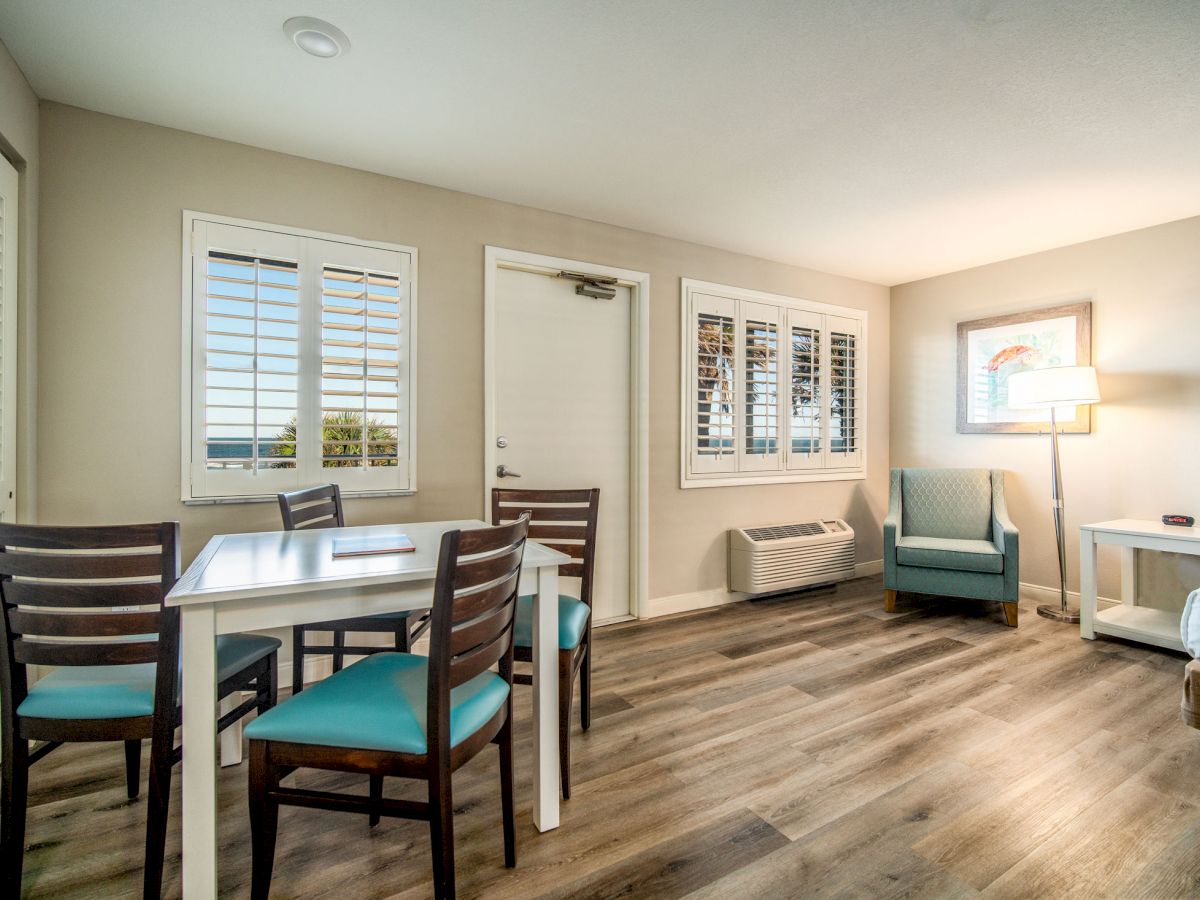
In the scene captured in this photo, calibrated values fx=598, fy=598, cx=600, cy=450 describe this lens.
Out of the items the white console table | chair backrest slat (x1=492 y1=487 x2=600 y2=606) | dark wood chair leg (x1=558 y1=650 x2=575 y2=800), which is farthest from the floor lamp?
dark wood chair leg (x1=558 y1=650 x2=575 y2=800)

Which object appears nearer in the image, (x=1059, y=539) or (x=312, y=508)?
(x=312, y=508)

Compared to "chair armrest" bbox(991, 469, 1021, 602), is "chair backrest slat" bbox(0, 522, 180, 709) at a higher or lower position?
higher

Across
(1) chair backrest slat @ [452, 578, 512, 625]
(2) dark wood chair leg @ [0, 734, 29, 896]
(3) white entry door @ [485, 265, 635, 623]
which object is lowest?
(2) dark wood chair leg @ [0, 734, 29, 896]

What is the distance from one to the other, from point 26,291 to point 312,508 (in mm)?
1292

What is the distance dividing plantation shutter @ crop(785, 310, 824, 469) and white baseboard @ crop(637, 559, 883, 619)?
108cm

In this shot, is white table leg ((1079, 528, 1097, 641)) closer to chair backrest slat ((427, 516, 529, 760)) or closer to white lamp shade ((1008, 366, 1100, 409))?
white lamp shade ((1008, 366, 1100, 409))

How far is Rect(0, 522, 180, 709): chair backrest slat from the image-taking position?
135cm

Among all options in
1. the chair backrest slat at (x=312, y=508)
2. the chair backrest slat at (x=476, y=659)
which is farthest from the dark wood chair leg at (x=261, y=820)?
the chair backrest slat at (x=312, y=508)

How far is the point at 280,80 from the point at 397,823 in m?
2.58

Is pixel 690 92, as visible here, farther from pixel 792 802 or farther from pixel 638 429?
pixel 792 802

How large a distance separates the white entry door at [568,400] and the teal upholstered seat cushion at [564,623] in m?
1.17

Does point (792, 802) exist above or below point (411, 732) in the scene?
below

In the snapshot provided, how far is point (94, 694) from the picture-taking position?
1.45 m

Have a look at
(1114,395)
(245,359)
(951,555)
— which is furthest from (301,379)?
(1114,395)
